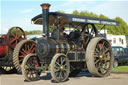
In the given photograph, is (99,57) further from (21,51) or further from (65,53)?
(21,51)

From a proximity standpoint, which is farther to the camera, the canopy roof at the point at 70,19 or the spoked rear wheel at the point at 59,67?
the canopy roof at the point at 70,19

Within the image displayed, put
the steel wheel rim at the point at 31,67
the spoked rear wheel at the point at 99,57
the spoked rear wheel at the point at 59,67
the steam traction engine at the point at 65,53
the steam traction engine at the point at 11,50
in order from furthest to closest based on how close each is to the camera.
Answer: the steam traction engine at the point at 11,50, the spoked rear wheel at the point at 99,57, the steel wheel rim at the point at 31,67, the steam traction engine at the point at 65,53, the spoked rear wheel at the point at 59,67

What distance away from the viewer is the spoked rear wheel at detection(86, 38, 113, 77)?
901 cm

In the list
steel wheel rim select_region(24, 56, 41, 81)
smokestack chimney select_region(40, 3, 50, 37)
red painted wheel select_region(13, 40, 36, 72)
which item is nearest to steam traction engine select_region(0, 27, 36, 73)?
red painted wheel select_region(13, 40, 36, 72)

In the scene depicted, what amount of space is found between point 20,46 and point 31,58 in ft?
8.39

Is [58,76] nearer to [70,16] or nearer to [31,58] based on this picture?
[31,58]

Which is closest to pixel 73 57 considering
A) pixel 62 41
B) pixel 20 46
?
pixel 62 41

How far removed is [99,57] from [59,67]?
219cm

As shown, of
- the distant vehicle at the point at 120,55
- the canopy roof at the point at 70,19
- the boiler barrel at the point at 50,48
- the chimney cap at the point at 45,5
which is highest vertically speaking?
the chimney cap at the point at 45,5

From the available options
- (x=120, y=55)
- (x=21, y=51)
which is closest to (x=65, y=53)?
(x=21, y=51)

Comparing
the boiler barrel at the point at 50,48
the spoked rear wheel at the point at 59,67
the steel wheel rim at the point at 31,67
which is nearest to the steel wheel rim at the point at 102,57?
the boiler barrel at the point at 50,48

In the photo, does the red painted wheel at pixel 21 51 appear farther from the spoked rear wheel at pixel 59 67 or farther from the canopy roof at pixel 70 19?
the spoked rear wheel at pixel 59 67

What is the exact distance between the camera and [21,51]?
11.5 m

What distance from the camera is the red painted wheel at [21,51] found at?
11.0 metres
